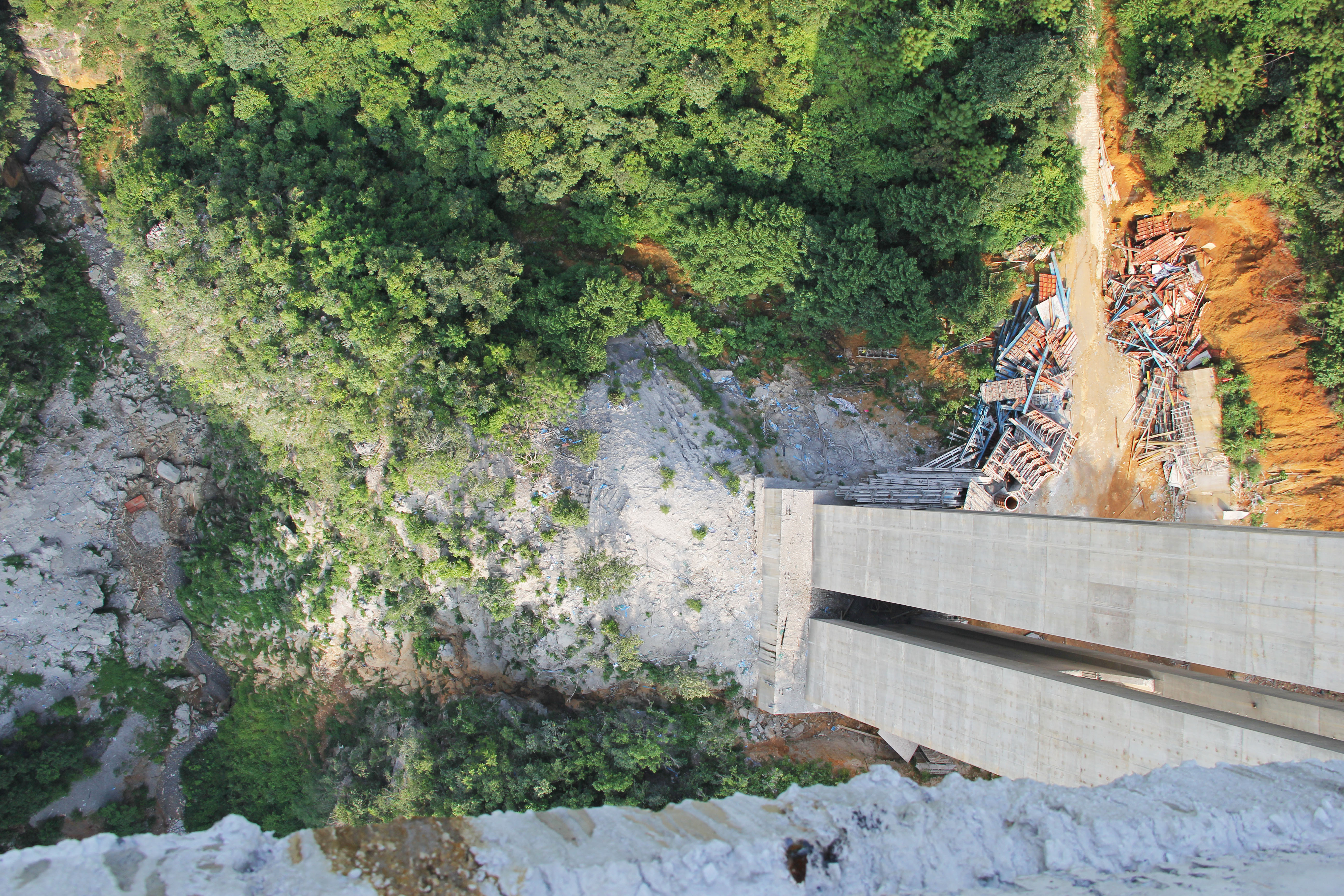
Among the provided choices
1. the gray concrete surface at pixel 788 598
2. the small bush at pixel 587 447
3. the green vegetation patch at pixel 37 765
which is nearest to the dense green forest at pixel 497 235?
the small bush at pixel 587 447

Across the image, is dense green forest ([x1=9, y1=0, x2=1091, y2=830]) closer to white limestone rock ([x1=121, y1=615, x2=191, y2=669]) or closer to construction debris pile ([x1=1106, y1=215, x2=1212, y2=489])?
white limestone rock ([x1=121, y1=615, x2=191, y2=669])

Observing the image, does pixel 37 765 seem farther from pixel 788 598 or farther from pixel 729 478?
pixel 788 598

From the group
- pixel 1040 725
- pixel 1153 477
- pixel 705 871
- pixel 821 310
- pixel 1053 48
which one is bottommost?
pixel 1040 725

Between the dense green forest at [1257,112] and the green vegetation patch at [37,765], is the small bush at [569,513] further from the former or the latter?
the dense green forest at [1257,112]

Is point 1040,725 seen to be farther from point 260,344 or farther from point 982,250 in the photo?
point 260,344

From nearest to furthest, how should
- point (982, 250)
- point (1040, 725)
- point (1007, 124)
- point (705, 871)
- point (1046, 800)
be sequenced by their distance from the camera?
point (705, 871) → point (1046, 800) → point (1040, 725) → point (1007, 124) → point (982, 250)

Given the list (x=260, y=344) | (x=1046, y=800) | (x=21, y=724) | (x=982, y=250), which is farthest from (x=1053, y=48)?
(x=21, y=724)
